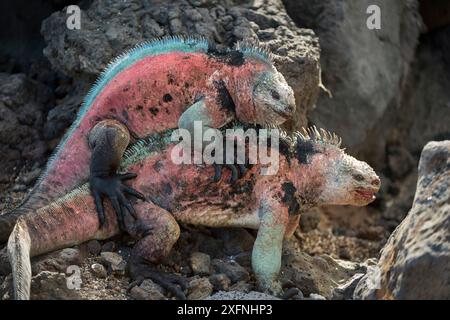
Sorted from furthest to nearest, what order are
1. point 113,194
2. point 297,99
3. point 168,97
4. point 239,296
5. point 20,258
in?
point 297,99 < point 168,97 < point 113,194 < point 239,296 < point 20,258

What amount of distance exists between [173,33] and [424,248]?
2.94m

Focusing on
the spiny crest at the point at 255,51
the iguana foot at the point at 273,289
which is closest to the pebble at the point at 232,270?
the iguana foot at the point at 273,289

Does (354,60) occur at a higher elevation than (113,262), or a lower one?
higher

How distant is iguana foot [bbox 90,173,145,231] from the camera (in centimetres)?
517

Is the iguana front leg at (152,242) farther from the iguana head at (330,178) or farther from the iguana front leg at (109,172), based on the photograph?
the iguana head at (330,178)

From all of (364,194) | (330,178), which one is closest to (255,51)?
(330,178)

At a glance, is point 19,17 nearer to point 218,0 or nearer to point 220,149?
point 218,0

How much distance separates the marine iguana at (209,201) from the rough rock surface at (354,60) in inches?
71.2

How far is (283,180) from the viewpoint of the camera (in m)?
5.43

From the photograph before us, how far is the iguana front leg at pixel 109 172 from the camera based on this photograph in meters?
5.19

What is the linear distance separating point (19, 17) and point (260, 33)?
2216 millimetres

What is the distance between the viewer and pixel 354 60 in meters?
7.46

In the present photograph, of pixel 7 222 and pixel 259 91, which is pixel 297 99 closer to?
pixel 259 91

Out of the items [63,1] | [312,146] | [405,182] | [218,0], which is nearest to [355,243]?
[405,182]
